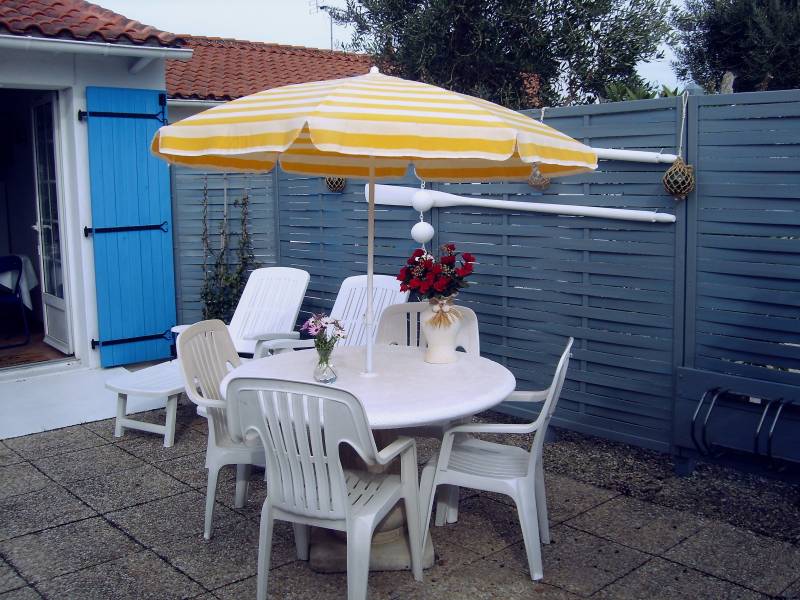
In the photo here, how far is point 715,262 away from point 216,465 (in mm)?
2611

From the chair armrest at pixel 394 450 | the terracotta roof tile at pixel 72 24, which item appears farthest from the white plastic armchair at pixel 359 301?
the terracotta roof tile at pixel 72 24

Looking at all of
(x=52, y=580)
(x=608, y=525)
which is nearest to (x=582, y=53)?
(x=608, y=525)

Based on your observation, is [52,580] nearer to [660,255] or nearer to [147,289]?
[660,255]

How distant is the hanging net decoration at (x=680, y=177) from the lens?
4.04m

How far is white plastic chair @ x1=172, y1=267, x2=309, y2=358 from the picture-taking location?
Answer: 19.2 ft

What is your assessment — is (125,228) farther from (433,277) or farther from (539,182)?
(433,277)

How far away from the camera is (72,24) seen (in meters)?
6.10

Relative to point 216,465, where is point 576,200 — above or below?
above

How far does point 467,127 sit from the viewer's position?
274cm

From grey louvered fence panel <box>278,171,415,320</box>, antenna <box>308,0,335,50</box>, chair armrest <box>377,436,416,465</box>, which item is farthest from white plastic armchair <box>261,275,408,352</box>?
antenna <box>308,0,335,50</box>

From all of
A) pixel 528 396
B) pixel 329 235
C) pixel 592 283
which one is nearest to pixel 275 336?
pixel 329 235

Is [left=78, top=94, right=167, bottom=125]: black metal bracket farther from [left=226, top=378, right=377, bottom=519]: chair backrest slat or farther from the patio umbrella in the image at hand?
[left=226, top=378, right=377, bottom=519]: chair backrest slat

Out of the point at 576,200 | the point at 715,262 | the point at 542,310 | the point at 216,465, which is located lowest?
the point at 216,465

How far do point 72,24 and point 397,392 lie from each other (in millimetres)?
4539
